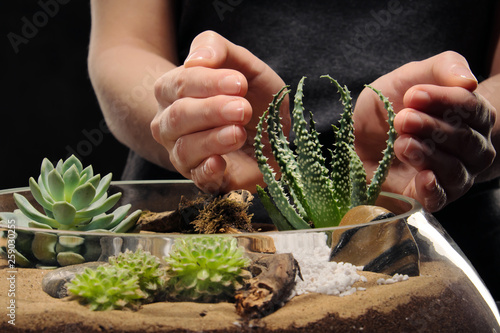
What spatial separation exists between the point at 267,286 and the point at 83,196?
0.27 meters

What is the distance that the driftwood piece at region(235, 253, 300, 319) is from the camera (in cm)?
38

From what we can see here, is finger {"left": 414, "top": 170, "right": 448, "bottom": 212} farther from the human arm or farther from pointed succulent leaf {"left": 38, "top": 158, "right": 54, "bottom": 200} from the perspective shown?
the human arm

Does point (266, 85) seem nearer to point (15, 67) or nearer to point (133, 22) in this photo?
point (133, 22)

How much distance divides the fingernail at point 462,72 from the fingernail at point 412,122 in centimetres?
8

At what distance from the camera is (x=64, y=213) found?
0.55 metres

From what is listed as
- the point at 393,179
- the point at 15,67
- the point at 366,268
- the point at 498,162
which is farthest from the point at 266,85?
the point at 15,67

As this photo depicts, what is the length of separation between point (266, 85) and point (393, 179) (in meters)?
0.24

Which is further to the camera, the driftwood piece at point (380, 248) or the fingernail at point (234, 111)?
the fingernail at point (234, 111)

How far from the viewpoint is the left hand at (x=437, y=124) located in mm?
572

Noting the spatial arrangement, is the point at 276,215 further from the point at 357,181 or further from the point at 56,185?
the point at 56,185

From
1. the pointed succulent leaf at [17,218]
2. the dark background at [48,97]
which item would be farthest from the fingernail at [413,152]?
the dark background at [48,97]

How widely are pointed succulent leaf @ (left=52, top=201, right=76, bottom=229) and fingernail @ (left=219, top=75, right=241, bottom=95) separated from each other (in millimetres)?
216

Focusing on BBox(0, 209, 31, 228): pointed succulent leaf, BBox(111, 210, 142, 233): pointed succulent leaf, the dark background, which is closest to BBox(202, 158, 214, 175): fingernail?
BBox(111, 210, 142, 233): pointed succulent leaf

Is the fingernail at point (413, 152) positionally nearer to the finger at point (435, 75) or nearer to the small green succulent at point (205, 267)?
the finger at point (435, 75)
